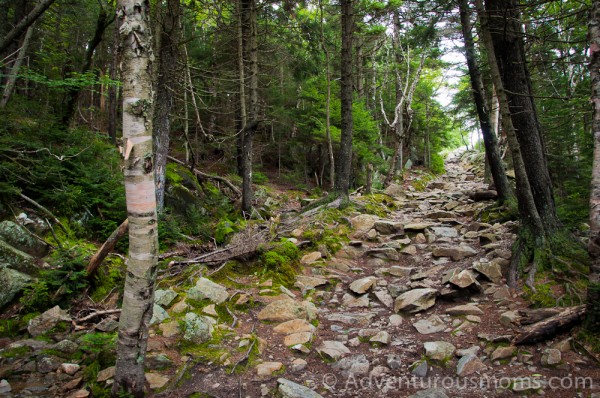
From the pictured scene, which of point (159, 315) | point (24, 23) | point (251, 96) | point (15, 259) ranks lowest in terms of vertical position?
point (159, 315)

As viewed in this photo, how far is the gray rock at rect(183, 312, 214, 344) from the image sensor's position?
4016mm

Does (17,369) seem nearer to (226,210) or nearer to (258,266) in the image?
(258,266)

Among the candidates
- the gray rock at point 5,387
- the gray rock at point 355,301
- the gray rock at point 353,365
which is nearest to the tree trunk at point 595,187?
the gray rock at point 353,365

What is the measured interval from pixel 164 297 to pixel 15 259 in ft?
8.03

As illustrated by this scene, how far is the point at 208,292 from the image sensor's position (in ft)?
16.3

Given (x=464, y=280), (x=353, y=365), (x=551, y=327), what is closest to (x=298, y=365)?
(x=353, y=365)

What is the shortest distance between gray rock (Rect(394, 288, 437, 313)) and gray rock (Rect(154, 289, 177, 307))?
337 cm

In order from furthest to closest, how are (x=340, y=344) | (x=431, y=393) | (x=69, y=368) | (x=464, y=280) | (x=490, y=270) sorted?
(x=490, y=270) < (x=464, y=280) < (x=340, y=344) < (x=69, y=368) < (x=431, y=393)

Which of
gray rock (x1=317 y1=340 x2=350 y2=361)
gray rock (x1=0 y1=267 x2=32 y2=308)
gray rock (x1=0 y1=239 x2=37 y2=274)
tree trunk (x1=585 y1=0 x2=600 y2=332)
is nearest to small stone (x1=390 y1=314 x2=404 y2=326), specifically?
gray rock (x1=317 y1=340 x2=350 y2=361)

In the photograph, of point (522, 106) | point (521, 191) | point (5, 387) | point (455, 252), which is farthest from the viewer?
point (455, 252)

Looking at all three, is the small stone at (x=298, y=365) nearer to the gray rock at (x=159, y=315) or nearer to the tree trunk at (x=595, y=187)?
the gray rock at (x=159, y=315)

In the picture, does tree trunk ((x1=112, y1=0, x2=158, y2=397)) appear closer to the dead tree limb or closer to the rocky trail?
the rocky trail

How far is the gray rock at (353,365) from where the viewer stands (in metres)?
3.69

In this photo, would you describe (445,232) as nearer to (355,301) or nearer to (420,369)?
(355,301)
